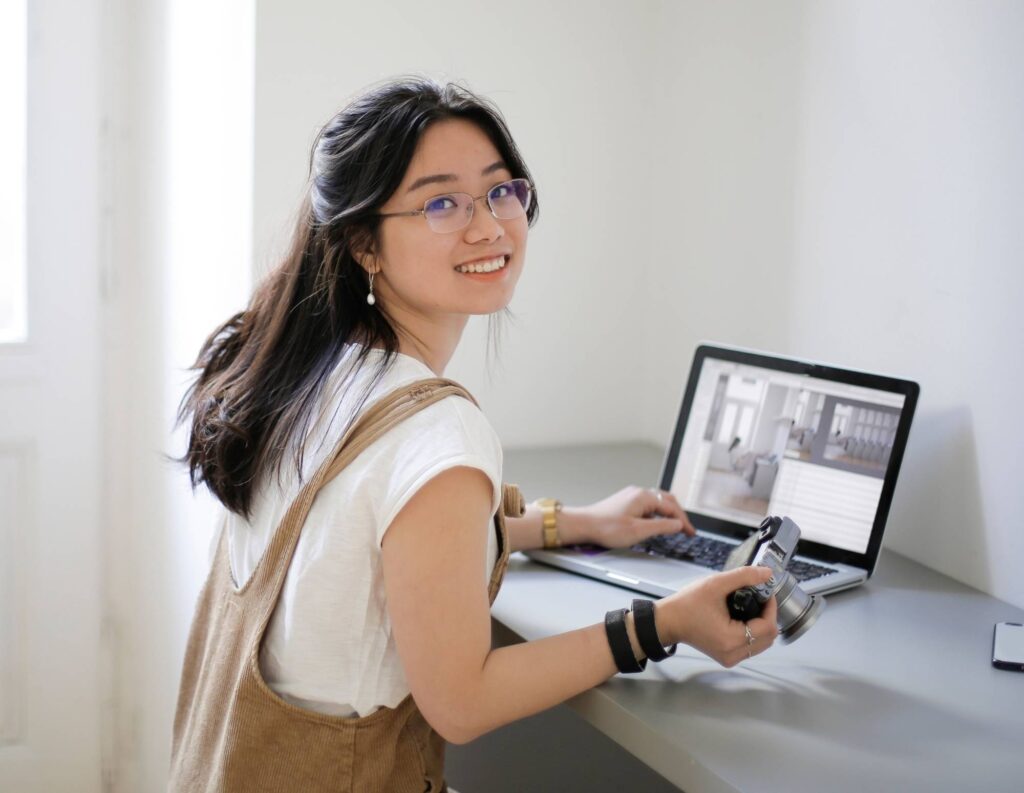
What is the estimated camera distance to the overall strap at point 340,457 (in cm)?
103

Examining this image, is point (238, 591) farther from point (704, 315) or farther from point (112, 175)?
point (112, 175)

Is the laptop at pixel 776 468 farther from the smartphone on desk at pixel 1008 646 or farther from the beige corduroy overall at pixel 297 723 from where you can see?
the beige corduroy overall at pixel 297 723

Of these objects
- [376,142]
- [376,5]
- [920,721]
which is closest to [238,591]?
[376,142]

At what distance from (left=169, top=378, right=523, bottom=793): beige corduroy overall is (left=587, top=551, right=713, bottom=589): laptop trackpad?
25 centimetres

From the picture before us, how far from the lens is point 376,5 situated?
1.74 m

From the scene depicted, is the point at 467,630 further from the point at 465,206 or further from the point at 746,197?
the point at 746,197

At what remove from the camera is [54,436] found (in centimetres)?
225

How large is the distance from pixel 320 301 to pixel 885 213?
2.47ft

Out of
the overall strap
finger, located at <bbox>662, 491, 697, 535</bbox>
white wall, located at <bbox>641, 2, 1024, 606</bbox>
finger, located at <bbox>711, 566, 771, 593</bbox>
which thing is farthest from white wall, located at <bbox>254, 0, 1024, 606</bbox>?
the overall strap

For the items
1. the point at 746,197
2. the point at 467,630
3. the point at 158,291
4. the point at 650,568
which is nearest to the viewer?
the point at 467,630

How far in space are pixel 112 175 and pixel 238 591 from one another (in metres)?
1.37

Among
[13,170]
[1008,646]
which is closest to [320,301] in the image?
[1008,646]

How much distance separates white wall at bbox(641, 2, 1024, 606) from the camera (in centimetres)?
131

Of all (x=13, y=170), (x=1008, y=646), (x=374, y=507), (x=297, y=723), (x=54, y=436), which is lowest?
(x=54, y=436)
